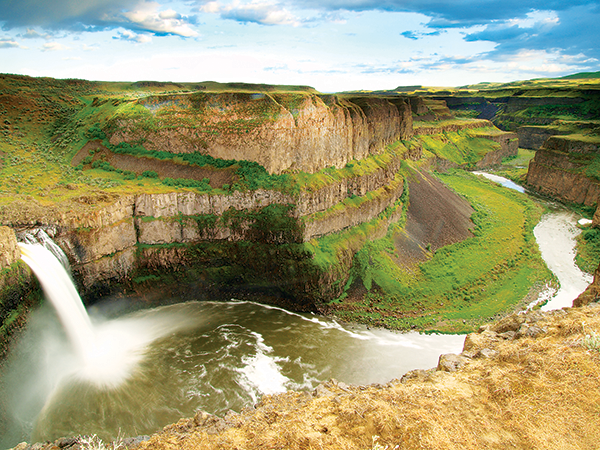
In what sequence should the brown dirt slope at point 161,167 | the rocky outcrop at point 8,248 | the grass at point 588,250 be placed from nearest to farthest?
the rocky outcrop at point 8,248 < the brown dirt slope at point 161,167 < the grass at point 588,250

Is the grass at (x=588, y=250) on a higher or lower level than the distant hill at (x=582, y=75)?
lower

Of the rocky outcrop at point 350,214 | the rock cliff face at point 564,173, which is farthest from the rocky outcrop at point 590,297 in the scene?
the rock cliff face at point 564,173

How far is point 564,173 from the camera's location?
175 feet

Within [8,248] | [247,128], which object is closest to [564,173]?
[247,128]

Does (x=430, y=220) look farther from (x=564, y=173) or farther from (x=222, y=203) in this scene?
(x=564, y=173)

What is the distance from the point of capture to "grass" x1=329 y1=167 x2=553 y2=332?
26641mm

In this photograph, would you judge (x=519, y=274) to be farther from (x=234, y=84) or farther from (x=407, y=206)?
(x=234, y=84)

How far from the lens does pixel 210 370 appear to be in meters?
20.8

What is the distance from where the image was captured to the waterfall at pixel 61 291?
20234 mm

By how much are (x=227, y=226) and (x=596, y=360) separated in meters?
23.1

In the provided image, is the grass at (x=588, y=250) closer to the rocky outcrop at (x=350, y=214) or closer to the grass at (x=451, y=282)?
the grass at (x=451, y=282)

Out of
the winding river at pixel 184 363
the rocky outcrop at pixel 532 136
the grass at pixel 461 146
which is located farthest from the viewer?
the rocky outcrop at pixel 532 136

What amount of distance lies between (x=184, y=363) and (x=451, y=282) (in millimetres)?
21999

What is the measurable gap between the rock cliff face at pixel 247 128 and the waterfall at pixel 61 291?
1342 centimetres
